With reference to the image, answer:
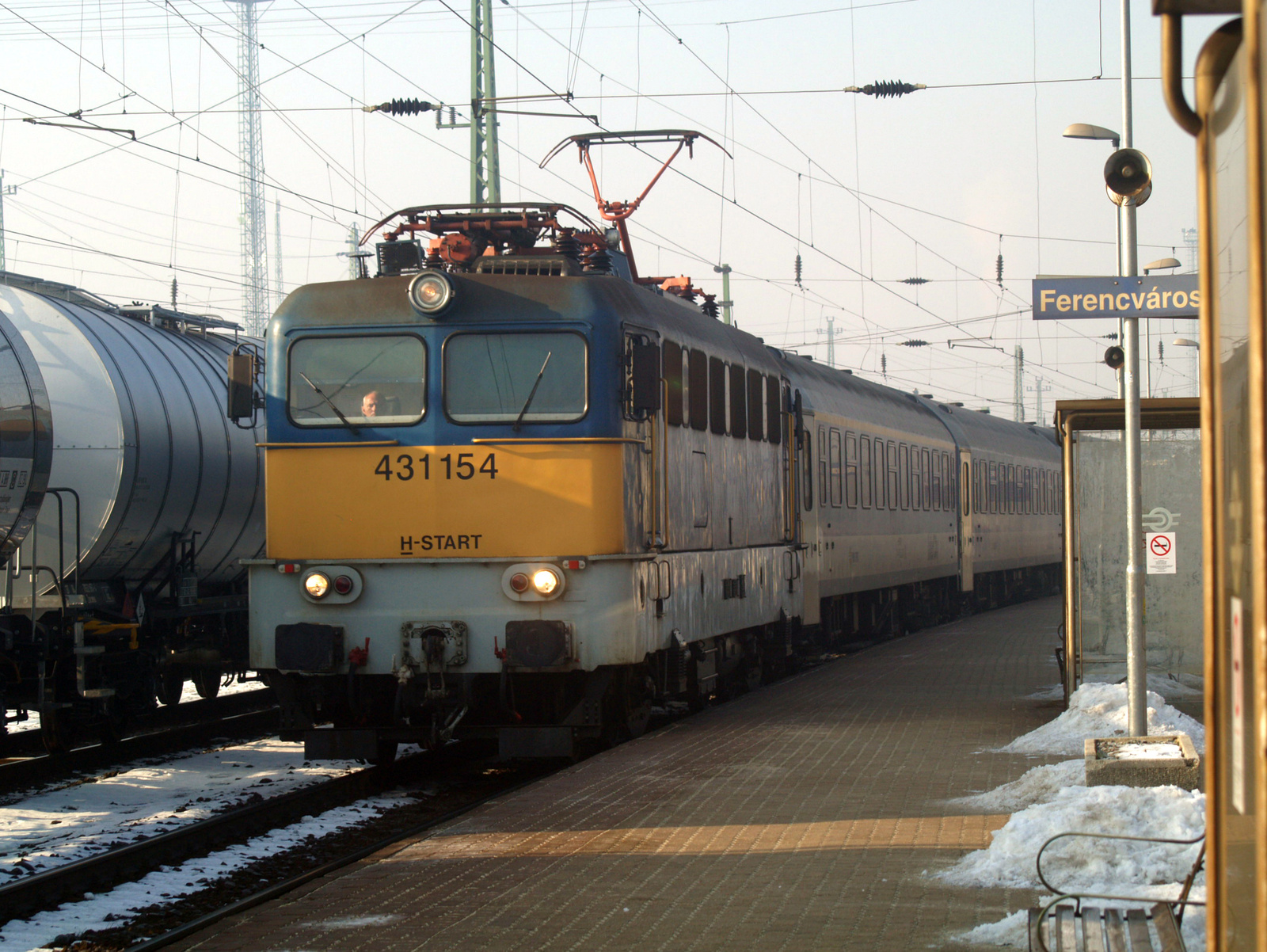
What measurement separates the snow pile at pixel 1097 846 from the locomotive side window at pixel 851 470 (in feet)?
39.7

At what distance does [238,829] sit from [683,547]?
4.13m

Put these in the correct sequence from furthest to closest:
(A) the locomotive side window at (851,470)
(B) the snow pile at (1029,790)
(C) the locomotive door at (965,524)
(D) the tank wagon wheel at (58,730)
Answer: (C) the locomotive door at (965,524)
(A) the locomotive side window at (851,470)
(D) the tank wagon wheel at (58,730)
(B) the snow pile at (1029,790)

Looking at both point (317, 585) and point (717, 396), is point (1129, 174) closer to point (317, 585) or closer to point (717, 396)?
point (717, 396)

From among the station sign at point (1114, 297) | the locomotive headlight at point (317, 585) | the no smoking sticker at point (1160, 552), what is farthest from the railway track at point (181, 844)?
the no smoking sticker at point (1160, 552)

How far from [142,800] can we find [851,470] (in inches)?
443

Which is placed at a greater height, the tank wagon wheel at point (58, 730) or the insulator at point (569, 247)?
the insulator at point (569, 247)

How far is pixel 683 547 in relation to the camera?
12031 millimetres

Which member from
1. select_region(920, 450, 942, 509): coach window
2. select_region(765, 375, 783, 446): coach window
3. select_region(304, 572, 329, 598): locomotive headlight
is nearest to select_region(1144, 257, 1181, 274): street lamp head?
select_region(920, 450, 942, 509): coach window

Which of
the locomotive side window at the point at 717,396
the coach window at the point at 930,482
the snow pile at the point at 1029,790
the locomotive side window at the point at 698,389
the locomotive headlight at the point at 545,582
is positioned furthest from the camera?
the coach window at the point at 930,482

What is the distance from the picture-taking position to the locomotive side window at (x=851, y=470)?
1959 cm

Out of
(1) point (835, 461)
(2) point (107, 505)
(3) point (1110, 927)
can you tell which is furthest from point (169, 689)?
(3) point (1110, 927)

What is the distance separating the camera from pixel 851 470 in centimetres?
2000

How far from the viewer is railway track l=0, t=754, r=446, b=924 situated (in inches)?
308

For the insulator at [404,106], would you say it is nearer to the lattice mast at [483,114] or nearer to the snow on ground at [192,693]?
the lattice mast at [483,114]
